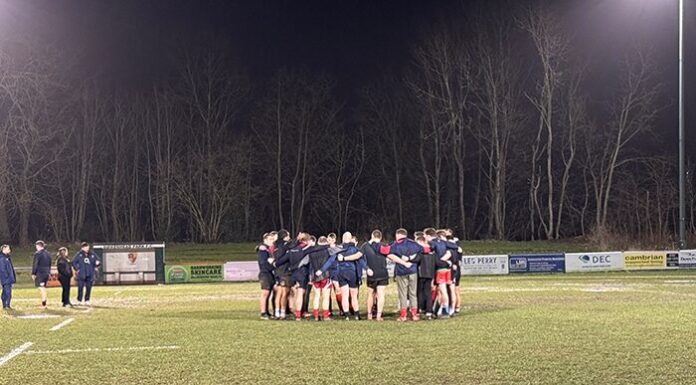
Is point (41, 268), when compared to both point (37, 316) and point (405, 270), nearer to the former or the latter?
point (37, 316)

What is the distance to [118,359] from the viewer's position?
1266 centimetres

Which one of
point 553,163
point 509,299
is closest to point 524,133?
point 553,163

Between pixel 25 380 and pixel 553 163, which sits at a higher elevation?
pixel 553 163

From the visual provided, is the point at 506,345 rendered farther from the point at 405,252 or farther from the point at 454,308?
the point at 454,308

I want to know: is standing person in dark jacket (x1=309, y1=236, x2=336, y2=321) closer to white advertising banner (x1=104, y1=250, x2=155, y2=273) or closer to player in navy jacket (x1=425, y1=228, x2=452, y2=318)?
player in navy jacket (x1=425, y1=228, x2=452, y2=318)

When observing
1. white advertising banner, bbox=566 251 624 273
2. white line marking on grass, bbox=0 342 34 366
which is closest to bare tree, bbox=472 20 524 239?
white advertising banner, bbox=566 251 624 273

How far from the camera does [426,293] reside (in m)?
18.2

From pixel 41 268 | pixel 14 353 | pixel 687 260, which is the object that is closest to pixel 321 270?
pixel 14 353

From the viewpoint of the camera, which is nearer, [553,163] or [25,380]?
[25,380]

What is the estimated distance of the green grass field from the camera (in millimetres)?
10898

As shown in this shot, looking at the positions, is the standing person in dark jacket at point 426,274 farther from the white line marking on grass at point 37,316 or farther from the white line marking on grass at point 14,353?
the white line marking on grass at point 37,316

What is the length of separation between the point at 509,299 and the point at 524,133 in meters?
40.9

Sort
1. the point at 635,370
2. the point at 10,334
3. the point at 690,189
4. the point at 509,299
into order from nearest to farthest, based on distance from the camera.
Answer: the point at 635,370 → the point at 10,334 → the point at 509,299 → the point at 690,189

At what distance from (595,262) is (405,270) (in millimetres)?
25808
